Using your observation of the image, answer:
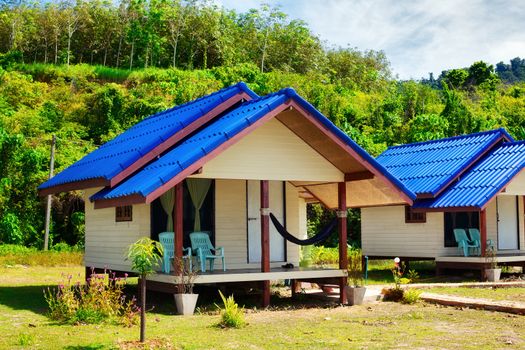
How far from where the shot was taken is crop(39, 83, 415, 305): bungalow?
546 inches

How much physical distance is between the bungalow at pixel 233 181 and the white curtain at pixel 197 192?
2 cm

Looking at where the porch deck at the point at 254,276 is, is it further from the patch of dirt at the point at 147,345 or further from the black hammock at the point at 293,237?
the patch of dirt at the point at 147,345

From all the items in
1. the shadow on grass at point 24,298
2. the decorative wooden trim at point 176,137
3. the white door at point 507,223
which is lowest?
the shadow on grass at point 24,298

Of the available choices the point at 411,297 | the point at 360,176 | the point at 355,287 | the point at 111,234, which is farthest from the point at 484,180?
the point at 111,234

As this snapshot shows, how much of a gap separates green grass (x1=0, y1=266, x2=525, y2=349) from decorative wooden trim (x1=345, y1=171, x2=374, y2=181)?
2640mm

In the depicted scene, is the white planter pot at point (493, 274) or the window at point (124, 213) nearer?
the window at point (124, 213)

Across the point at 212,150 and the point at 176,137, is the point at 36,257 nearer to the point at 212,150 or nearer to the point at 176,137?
the point at 176,137

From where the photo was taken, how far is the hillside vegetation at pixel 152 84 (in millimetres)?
31023

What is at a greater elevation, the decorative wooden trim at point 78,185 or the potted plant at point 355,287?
the decorative wooden trim at point 78,185

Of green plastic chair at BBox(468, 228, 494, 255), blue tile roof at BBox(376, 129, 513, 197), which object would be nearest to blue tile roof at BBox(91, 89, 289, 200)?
blue tile roof at BBox(376, 129, 513, 197)

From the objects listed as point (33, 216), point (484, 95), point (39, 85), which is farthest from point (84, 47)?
point (484, 95)

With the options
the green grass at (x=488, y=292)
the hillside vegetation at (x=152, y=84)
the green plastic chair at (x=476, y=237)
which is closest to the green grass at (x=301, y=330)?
the green grass at (x=488, y=292)

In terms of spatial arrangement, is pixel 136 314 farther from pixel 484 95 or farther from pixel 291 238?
pixel 484 95

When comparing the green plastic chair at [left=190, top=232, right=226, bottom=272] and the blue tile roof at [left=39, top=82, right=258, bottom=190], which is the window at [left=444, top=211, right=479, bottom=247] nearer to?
the blue tile roof at [left=39, top=82, right=258, bottom=190]
